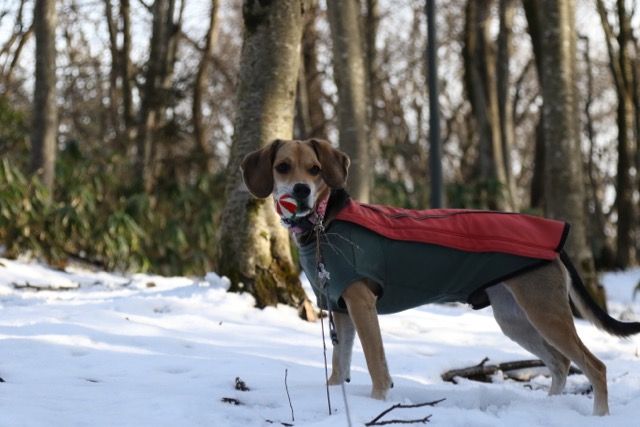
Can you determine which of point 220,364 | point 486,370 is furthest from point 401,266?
point 486,370

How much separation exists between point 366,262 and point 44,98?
766 cm

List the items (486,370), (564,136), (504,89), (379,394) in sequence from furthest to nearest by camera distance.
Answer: (504,89) < (564,136) < (486,370) < (379,394)

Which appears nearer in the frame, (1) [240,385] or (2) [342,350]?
(1) [240,385]

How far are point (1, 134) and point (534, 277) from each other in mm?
11210

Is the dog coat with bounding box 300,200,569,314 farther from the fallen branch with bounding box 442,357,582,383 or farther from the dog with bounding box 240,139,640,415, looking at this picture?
the fallen branch with bounding box 442,357,582,383

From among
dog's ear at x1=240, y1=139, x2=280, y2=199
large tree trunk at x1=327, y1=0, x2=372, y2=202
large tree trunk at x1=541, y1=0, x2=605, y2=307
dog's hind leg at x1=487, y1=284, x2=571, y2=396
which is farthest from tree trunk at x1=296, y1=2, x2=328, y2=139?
dog's ear at x1=240, y1=139, x2=280, y2=199

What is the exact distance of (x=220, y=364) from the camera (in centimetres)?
516

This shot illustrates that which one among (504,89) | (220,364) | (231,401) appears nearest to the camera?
(231,401)

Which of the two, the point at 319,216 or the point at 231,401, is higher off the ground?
the point at 319,216

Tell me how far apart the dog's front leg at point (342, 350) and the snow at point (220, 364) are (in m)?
0.11

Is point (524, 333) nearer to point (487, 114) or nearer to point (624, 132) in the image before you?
point (487, 114)

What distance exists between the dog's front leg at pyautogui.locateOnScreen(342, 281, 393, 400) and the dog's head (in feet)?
→ 1.90

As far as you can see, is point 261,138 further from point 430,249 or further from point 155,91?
point 155,91

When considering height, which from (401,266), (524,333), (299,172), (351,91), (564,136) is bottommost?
(524,333)
